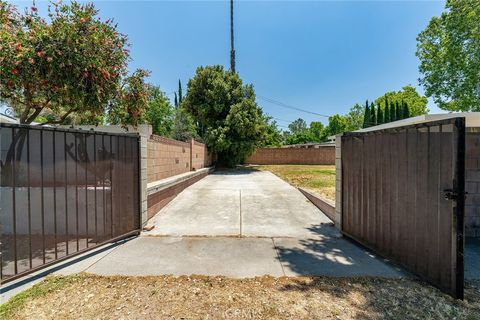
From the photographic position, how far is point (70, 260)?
3088mm

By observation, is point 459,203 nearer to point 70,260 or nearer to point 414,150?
point 414,150

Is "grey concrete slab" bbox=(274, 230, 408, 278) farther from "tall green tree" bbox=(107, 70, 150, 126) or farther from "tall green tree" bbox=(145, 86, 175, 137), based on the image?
"tall green tree" bbox=(145, 86, 175, 137)

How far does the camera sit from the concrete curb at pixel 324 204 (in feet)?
16.7

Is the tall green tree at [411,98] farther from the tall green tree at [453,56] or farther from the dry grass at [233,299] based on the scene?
the dry grass at [233,299]

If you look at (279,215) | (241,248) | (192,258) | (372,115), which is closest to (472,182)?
(279,215)

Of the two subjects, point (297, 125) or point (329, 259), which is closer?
point (329, 259)

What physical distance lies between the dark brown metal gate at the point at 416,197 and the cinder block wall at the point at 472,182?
1.98 meters

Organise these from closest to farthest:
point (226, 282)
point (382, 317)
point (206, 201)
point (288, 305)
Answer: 1. point (382, 317)
2. point (288, 305)
3. point (226, 282)
4. point (206, 201)

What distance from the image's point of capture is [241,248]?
354cm

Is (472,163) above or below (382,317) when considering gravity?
above

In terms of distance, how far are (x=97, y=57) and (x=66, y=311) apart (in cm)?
402

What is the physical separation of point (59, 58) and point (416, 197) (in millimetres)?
5722

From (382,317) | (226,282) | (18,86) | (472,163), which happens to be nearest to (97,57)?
(18,86)

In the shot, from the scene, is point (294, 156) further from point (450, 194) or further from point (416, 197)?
point (450, 194)
